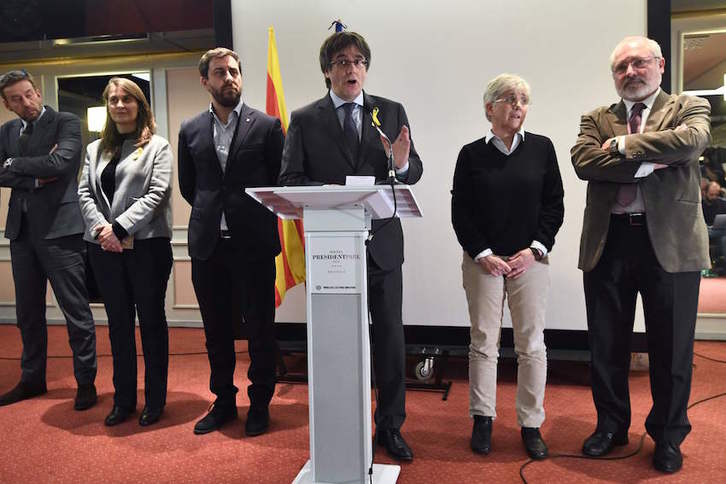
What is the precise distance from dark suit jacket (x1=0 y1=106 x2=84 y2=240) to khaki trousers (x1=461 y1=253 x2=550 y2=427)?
238cm

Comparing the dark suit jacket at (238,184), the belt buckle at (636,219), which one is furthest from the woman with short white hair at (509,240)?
the dark suit jacket at (238,184)

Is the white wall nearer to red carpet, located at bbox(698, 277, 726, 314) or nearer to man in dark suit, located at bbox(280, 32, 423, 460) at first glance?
man in dark suit, located at bbox(280, 32, 423, 460)

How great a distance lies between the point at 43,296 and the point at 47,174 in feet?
2.47

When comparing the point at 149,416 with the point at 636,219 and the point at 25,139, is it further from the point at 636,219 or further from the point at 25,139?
the point at 636,219

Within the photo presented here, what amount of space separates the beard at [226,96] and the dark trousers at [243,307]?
66 cm

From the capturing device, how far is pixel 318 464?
201 centimetres

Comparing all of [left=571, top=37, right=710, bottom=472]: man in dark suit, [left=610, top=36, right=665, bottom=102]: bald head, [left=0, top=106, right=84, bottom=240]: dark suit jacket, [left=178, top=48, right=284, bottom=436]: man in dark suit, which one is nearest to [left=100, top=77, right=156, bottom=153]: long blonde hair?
[left=178, top=48, right=284, bottom=436]: man in dark suit

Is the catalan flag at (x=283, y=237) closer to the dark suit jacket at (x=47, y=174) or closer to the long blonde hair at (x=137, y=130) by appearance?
the long blonde hair at (x=137, y=130)

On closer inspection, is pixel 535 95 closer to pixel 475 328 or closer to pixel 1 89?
pixel 475 328

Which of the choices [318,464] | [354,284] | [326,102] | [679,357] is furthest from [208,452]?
[679,357]

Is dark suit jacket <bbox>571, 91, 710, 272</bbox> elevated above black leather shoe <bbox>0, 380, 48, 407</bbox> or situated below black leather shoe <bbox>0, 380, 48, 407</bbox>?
above

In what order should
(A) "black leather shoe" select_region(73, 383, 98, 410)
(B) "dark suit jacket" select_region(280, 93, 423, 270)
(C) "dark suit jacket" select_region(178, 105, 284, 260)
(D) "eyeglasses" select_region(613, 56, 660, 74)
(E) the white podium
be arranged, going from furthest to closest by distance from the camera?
(A) "black leather shoe" select_region(73, 383, 98, 410) < (C) "dark suit jacket" select_region(178, 105, 284, 260) < (B) "dark suit jacket" select_region(280, 93, 423, 270) < (D) "eyeglasses" select_region(613, 56, 660, 74) < (E) the white podium

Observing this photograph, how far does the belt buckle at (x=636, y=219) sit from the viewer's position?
2.33 meters

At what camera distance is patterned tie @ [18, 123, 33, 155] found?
3373 mm
